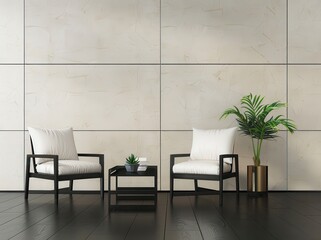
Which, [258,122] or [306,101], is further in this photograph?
[306,101]

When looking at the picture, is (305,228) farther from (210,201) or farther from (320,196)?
(320,196)

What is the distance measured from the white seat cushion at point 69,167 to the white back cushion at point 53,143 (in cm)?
20

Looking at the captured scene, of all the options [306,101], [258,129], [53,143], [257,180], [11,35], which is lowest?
[257,180]

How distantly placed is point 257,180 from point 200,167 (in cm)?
111

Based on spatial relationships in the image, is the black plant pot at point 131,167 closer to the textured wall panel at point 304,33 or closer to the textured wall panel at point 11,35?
the textured wall panel at point 11,35

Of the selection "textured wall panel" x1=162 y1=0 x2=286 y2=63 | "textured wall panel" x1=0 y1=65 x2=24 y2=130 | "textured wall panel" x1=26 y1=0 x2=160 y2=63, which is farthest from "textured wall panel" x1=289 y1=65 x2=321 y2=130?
"textured wall panel" x1=0 y1=65 x2=24 y2=130

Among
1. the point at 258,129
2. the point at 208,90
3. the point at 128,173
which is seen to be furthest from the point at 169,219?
the point at 208,90

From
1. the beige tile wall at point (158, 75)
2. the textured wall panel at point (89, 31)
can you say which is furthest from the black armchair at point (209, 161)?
the textured wall panel at point (89, 31)

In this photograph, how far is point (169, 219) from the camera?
471cm

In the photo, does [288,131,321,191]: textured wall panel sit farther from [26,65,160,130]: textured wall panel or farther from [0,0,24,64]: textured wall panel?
[0,0,24,64]: textured wall panel

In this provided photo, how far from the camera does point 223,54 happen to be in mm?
7363

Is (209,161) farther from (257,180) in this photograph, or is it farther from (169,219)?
(169,219)

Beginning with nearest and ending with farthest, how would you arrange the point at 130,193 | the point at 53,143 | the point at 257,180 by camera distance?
the point at 130,193 → the point at 53,143 → the point at 257,180

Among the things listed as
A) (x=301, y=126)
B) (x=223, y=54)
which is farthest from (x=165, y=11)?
(x=301, y=126)
